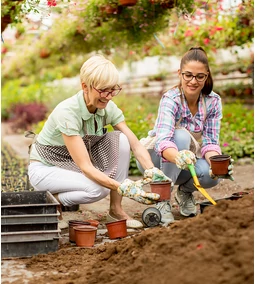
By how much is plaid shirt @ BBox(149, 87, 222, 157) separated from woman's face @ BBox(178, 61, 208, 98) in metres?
0.11

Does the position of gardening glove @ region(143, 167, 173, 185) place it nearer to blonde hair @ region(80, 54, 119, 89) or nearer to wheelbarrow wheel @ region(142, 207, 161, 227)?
wheelbarrow wheel @ region(142, 207, 161, 227)

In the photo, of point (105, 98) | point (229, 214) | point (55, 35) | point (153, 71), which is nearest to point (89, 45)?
point (55, 35)

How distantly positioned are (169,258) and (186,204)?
1.83m

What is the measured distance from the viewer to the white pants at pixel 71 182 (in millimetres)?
3857

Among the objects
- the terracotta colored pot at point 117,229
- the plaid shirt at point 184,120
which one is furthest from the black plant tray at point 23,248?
the plaid shirt at point 184,120

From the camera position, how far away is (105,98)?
12.2ft

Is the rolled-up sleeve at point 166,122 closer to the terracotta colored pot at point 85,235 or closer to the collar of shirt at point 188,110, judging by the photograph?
the collar of shirt at point 188,110

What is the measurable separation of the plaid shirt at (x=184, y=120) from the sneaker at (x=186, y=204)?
1.20 ft

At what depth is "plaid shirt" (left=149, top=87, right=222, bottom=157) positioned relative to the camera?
4059mm

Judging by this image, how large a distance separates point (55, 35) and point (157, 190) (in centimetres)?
688

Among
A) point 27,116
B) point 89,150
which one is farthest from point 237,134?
point 27,116

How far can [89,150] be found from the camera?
13.2 ft

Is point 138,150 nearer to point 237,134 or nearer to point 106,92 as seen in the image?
point 106,92

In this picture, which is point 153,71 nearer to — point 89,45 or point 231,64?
point 231,64
